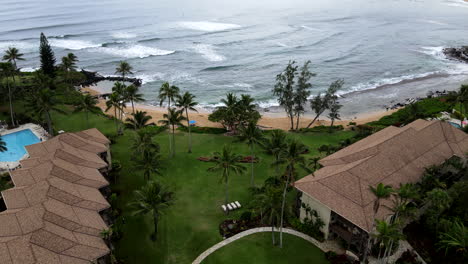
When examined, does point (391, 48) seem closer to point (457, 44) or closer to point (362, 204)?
point (457, 44)

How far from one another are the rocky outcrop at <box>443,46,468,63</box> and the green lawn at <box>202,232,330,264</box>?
117871 mm

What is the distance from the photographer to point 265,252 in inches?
1355

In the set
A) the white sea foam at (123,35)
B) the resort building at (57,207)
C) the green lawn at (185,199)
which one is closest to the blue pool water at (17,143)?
the green lawn at (185,199)

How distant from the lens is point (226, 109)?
57.4m

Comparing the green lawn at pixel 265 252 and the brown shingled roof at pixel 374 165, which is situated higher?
the brown shingled roof at pixel 374 165

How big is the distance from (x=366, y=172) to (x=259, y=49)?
10050 cm

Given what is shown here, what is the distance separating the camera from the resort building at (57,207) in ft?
92.0

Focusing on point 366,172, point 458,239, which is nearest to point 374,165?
point 366,172

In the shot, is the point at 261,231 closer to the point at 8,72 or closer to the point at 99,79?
the point at 8,72

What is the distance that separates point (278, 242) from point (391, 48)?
120265 mm

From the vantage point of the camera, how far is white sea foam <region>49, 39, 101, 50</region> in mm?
131750

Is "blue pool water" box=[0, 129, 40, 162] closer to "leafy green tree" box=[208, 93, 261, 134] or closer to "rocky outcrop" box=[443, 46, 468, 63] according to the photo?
"leafy green tree" box=[208, 93, 261, 134]

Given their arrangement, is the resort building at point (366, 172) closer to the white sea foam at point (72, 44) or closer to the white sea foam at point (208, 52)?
the white sea foam at point (208, 52)

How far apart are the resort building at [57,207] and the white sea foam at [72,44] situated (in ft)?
332
